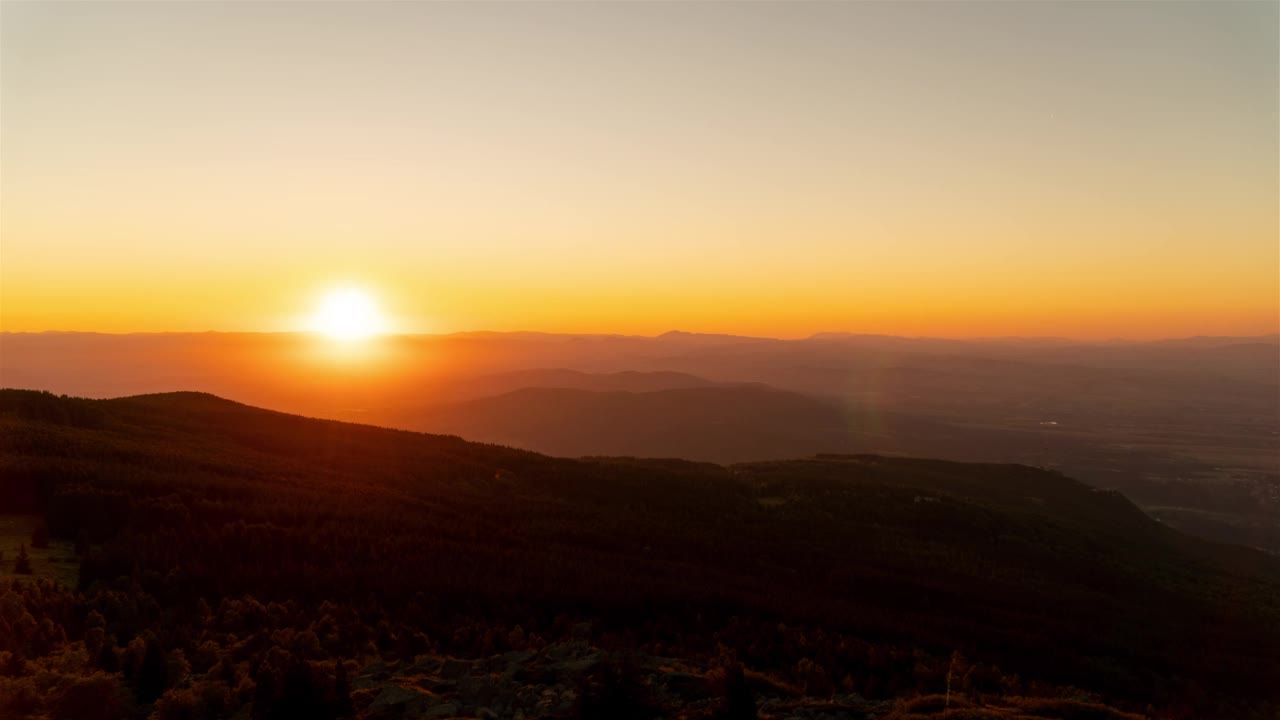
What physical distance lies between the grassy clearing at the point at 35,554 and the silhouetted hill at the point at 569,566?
1.46 feet

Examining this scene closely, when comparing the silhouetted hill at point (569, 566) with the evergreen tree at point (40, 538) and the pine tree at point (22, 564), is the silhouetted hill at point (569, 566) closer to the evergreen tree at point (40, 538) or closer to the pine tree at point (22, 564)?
the evergreen tree at point (40, 538)

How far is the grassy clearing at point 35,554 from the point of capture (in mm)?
14656

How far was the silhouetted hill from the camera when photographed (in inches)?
583

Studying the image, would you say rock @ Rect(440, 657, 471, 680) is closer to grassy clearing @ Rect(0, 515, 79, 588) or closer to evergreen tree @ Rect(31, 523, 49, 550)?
grassy clearing @ Rect(0, 515, 79, 588)

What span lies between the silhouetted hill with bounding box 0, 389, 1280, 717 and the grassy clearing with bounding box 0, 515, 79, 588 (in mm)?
445

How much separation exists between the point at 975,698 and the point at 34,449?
93.7 feet

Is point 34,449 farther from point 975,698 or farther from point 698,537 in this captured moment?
point 975,698

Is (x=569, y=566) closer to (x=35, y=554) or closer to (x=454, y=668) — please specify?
(x=454, y=668)

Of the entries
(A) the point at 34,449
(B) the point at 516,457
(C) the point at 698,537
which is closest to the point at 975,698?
(C) the point at 698,537

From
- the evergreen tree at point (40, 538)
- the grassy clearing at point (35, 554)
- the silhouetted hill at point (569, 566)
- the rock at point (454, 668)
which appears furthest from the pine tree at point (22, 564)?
the rock at point (454, 668)

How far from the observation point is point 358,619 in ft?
46.5

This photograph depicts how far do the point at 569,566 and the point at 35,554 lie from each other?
12324 millimetres

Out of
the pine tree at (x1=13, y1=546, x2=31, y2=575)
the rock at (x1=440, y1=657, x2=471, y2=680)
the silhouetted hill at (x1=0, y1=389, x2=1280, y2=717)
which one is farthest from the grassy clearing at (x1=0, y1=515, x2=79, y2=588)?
the rock at (x1=440, y1=657, x2=471, y2=680)

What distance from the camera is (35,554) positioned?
16.0 meters
